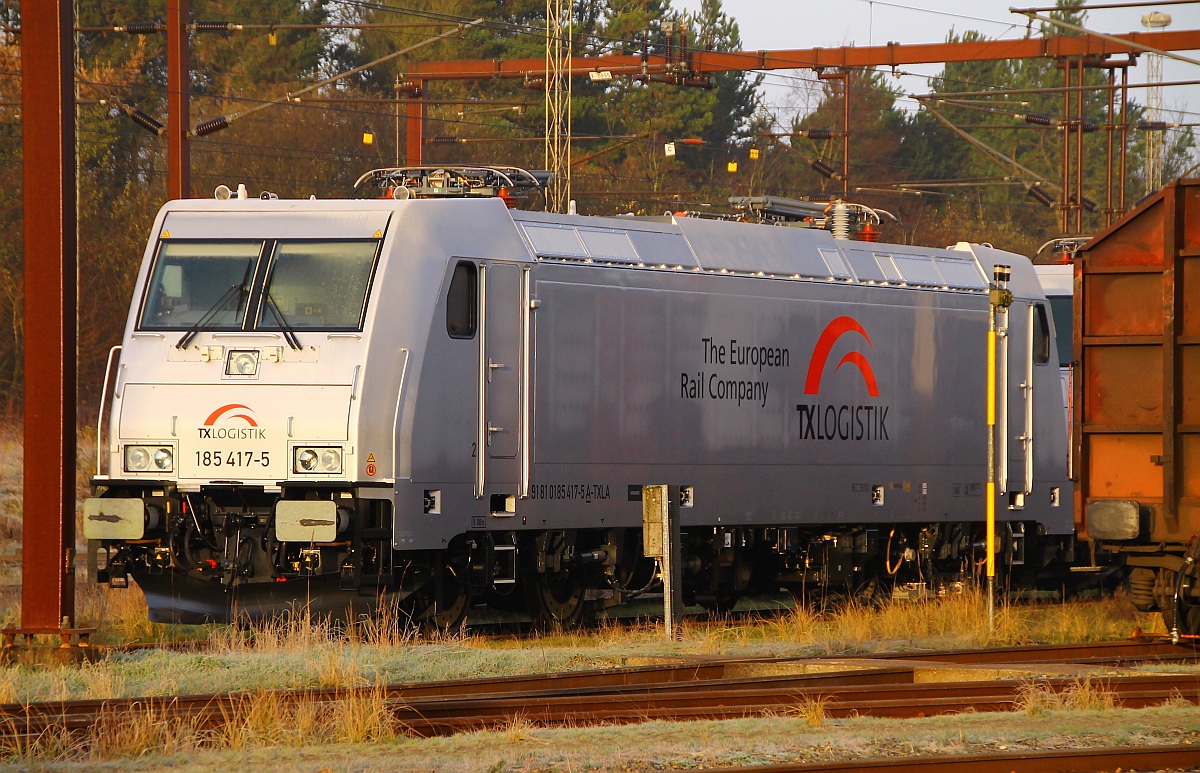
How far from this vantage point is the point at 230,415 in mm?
14406

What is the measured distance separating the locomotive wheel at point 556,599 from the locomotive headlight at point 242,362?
3.27 m

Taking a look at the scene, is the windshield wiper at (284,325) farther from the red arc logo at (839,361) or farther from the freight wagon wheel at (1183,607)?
the freight wagon wheel at (1183,607)

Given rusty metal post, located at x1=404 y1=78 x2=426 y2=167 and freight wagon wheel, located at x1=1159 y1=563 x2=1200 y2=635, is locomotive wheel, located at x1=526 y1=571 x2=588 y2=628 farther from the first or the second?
rusty metal post, located at x1=404 y1=78 x2=426 y2=167

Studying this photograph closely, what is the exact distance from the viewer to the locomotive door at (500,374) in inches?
589

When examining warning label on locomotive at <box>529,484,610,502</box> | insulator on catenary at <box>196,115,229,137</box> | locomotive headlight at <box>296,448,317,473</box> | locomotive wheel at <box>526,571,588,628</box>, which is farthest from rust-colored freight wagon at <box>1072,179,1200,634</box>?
insulator on catenary at <box>196,115,229,137</box>

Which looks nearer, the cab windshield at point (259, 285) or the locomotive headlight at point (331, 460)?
the locomotive headlight at point (331, 460)

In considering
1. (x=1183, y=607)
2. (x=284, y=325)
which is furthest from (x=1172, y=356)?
(x=284, y=325)

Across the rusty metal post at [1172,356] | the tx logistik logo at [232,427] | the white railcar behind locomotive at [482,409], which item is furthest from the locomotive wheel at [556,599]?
the rusty metal post at [1172,356]

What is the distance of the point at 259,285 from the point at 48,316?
238 centimetres

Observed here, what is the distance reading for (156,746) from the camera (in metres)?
9.06

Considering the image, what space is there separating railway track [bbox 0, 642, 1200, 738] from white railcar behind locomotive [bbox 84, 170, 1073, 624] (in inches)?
115

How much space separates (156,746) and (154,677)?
3.06 meters

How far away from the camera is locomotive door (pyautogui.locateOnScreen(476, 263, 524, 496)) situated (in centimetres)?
1495

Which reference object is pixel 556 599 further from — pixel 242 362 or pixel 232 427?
pixel 242 362
